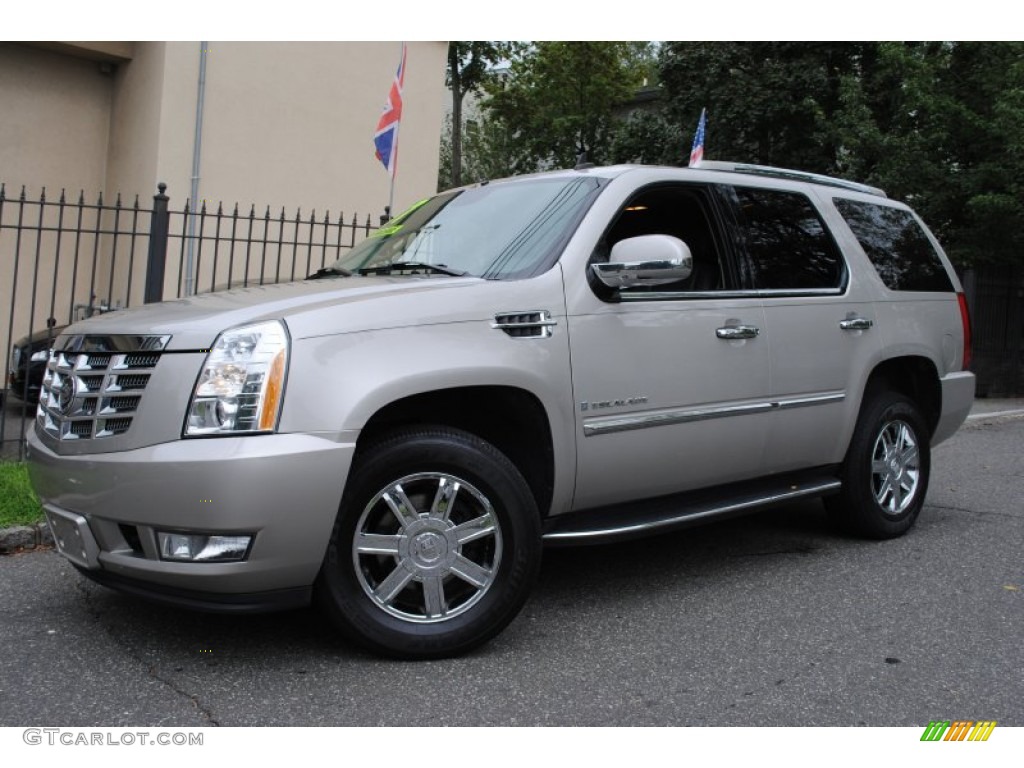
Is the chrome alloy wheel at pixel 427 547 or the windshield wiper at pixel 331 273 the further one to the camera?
the windshield wiper at pixel 331 273

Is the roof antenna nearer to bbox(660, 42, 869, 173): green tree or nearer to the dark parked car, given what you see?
the dark parked car

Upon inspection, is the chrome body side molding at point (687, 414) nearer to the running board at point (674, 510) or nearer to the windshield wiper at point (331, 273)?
the running board at point (674, 510)

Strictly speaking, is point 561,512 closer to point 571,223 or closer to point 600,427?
point 600,427

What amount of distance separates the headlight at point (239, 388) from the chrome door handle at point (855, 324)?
3.05 meters

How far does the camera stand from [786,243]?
4824 mm

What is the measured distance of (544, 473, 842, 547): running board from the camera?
149 inches

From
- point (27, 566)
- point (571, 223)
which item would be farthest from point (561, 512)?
point (27, 566)

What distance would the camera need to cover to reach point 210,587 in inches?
121

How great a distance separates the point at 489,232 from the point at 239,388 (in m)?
1.48

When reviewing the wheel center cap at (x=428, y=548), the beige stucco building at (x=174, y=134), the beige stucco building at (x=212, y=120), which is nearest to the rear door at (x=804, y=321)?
the wheel center cap at (x=428, y=548)

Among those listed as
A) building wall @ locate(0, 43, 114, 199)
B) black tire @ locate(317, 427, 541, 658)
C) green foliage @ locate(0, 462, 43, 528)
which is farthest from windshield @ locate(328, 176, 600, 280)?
building wall @ locate(0, 43, 114, 199)

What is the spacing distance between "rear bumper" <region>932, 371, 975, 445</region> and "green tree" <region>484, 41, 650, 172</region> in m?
22.4

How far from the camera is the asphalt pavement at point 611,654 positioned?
3008 mm
